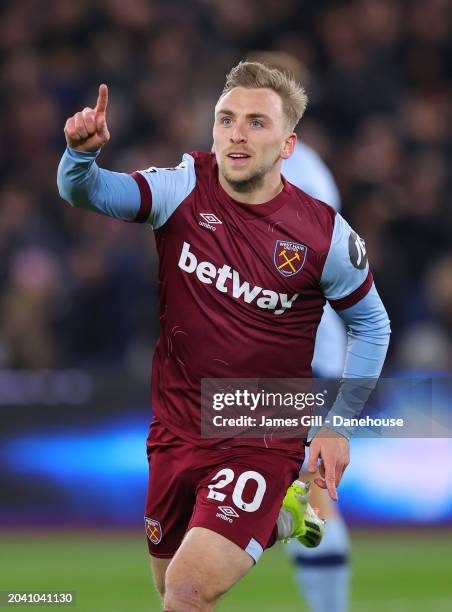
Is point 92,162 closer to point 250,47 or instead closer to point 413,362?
point 413,362

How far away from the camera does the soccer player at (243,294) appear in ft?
16.0

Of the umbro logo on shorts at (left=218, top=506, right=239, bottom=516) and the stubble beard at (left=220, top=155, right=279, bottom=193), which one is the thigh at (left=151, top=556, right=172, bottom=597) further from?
the stubble beard at (left=220, top=155, right=279, bottom=193)

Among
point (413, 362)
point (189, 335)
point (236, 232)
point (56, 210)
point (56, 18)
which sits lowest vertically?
point (189, 335)

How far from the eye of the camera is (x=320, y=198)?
6355 millimetres

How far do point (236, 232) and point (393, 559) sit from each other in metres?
4.74

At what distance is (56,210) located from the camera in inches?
440

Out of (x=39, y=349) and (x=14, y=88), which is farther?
(x=14, y=88)

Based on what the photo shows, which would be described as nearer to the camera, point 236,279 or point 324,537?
point 236,279

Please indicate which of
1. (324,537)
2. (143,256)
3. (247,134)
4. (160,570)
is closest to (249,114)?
(247,134)

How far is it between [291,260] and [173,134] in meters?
6.86

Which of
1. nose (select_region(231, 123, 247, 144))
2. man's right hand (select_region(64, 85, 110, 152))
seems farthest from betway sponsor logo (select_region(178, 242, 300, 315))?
man's right hand (select_region(64, 85, 110, 152))

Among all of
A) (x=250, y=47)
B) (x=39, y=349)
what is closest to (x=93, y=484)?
(x=39, y=349)

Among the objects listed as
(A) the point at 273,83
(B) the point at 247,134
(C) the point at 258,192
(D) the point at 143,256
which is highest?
(D) the point at 143,256

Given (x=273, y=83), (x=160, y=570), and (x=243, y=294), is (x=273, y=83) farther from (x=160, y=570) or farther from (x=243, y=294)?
(x=160, y=570)
